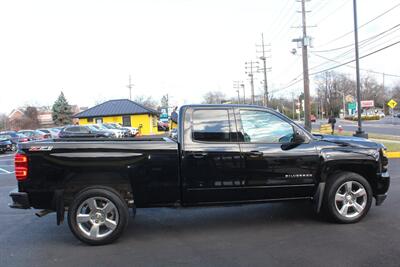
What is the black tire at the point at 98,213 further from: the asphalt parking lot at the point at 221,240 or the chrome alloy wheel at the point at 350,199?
the chrome alloy wheel at the point at 350,199

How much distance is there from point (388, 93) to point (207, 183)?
14288 cm

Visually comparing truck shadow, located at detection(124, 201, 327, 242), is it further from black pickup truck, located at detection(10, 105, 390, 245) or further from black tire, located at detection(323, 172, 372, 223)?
black pickup truck, located at detection(10, 105, 390, 245)

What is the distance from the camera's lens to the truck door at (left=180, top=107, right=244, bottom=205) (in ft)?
18.0

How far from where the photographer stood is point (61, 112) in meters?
82.6

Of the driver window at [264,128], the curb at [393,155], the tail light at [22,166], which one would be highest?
the driver window at [264,128]

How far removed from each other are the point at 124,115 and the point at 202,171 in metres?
51.6

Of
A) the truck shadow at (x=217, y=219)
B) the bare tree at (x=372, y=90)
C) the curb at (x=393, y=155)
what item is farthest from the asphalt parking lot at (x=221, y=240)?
the bare tree at (x=372, y=90)

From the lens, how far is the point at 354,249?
15.8 feet

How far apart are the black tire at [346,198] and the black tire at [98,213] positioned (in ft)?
9.58

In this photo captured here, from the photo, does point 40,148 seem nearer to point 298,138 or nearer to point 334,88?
point 298,138

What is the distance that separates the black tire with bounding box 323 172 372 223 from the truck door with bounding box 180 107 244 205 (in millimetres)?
1368

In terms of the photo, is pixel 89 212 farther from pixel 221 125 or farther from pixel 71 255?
pixel 221 125

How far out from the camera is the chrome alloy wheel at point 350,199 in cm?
588

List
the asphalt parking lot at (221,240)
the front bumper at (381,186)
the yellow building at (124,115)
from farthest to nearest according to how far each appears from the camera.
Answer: the yellow building at (124,115) → the front bumper at (381,186) → the asphalt parking lot at (221,240)
